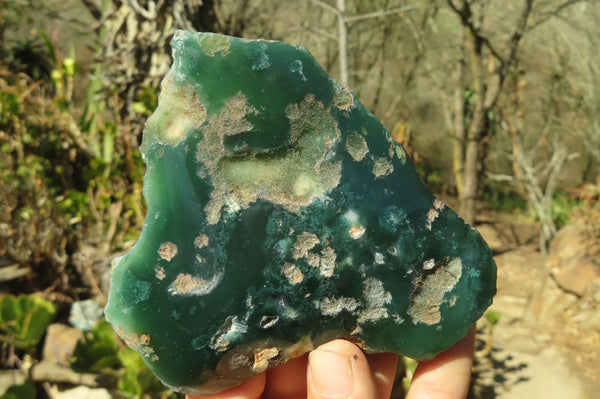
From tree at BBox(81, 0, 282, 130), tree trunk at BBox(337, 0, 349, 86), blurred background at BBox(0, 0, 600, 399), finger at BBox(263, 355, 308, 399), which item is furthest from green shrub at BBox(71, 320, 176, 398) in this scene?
tree trunk at BBox(337, 0, 349, 86)

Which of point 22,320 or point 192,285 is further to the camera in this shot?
point 22,320

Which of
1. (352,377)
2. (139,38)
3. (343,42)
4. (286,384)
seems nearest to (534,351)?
(343,42)

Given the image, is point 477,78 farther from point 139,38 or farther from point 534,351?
point 139,38

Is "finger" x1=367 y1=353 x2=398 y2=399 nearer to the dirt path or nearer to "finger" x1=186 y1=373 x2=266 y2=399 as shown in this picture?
"finger" x1=186 y1=373 x2=266 y2=399

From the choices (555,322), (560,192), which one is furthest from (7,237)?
(560,192)

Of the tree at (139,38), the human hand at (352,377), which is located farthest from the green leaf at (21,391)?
the tree at (139,38)

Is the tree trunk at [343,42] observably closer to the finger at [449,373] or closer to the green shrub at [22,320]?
the finger at [449,373]
